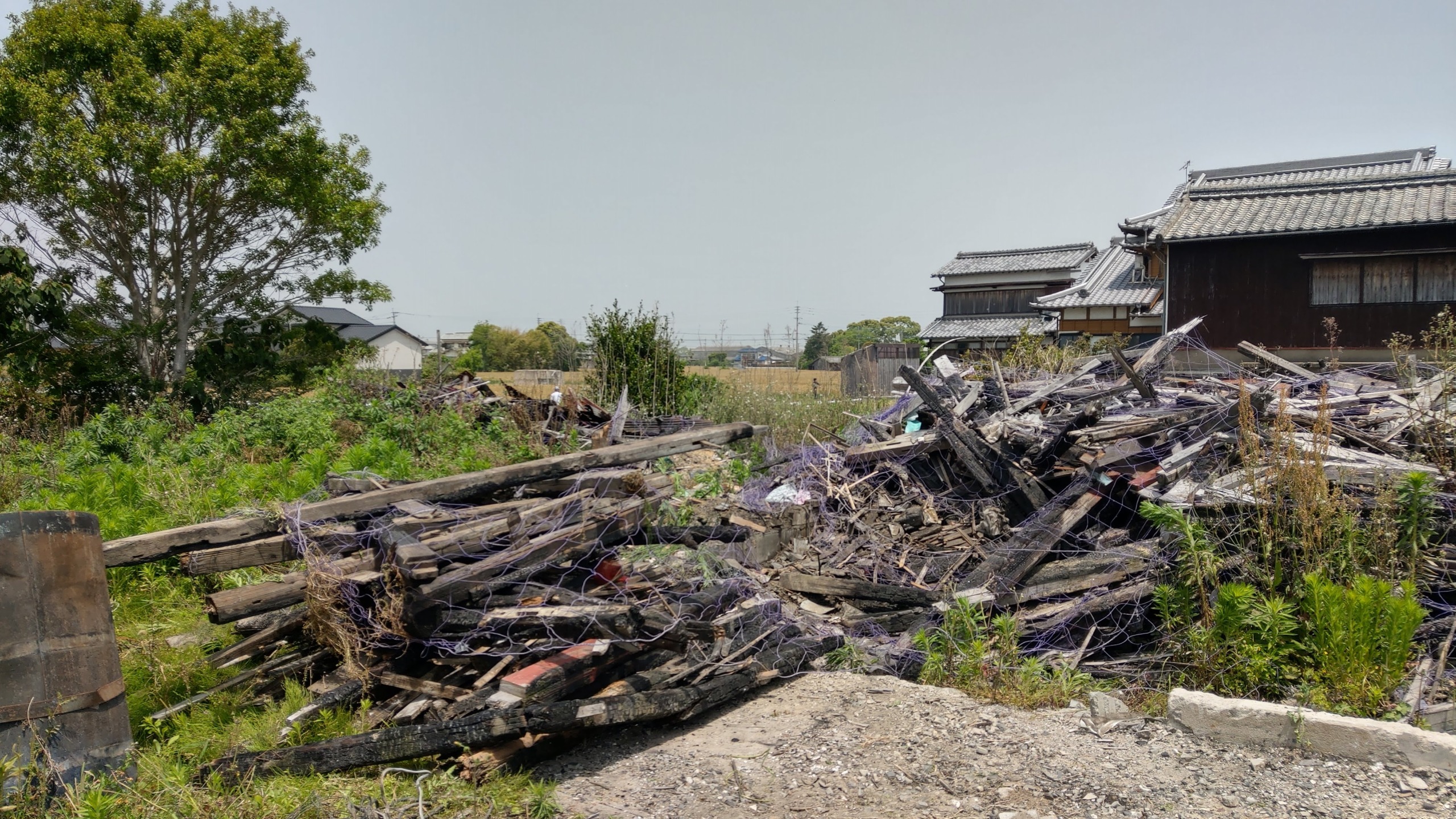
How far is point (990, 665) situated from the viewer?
16.1 feet

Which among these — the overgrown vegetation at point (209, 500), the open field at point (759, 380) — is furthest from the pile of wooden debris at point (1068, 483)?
the open field at point (759, 380)

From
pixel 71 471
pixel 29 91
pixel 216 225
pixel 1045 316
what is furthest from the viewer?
pixel 1045 316

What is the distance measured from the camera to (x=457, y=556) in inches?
172

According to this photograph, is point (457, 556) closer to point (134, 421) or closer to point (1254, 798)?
point (1254, 798)

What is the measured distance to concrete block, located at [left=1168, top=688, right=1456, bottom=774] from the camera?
3.40m

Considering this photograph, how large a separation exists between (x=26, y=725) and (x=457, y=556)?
183cm

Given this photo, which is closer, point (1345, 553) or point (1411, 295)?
point (1345, 553)

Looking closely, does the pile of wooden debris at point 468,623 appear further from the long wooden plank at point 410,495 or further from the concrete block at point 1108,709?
the concrete block at point 1108,709

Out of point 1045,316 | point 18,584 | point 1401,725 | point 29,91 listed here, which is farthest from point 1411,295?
point 29,91

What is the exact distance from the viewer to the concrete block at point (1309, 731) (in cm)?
340

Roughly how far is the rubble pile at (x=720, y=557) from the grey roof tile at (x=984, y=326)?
22392 millimetres

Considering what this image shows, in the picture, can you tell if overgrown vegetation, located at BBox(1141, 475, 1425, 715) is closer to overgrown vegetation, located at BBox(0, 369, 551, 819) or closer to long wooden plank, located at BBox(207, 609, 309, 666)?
overgrown vegetation, located at BBox(0, 369, 551, 819)

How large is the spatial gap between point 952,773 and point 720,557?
2.58 m

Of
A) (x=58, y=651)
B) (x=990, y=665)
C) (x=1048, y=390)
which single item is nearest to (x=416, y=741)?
(x=58, y=651)
